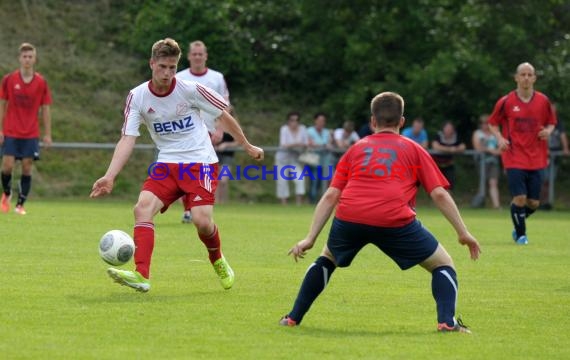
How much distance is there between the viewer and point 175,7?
88.7 ft

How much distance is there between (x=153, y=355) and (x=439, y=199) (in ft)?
6.74

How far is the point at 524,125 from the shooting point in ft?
51.2

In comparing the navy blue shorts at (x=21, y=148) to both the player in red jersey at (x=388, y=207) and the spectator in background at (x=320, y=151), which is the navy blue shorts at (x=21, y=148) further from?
the player in red jersey at (x=388, y=207)

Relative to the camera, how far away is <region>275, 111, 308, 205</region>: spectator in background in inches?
977

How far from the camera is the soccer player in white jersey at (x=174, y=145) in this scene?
9.53 m

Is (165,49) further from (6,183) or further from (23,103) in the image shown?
(6,183)

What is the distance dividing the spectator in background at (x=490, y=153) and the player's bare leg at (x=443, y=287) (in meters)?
17.6

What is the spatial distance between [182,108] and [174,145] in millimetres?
322

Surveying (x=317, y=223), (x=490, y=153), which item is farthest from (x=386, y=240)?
(x=490, y=153)

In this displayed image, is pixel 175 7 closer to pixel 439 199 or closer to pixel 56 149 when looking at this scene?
pixel 56 149

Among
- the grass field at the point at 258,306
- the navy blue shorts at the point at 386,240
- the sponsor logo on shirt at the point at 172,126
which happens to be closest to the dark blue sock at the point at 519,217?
the grass field at the point at 258,306

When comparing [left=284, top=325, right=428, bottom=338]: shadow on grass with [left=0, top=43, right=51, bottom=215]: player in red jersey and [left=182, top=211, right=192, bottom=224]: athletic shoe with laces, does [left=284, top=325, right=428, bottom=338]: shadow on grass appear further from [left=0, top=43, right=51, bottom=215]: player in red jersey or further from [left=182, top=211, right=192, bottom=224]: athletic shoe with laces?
[left=0, top=43, right=51, bottom=215]: player in red jersey

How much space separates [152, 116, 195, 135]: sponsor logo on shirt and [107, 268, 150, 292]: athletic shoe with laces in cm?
129

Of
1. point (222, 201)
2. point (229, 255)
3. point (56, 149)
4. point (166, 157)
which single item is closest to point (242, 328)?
point (166, 157)
